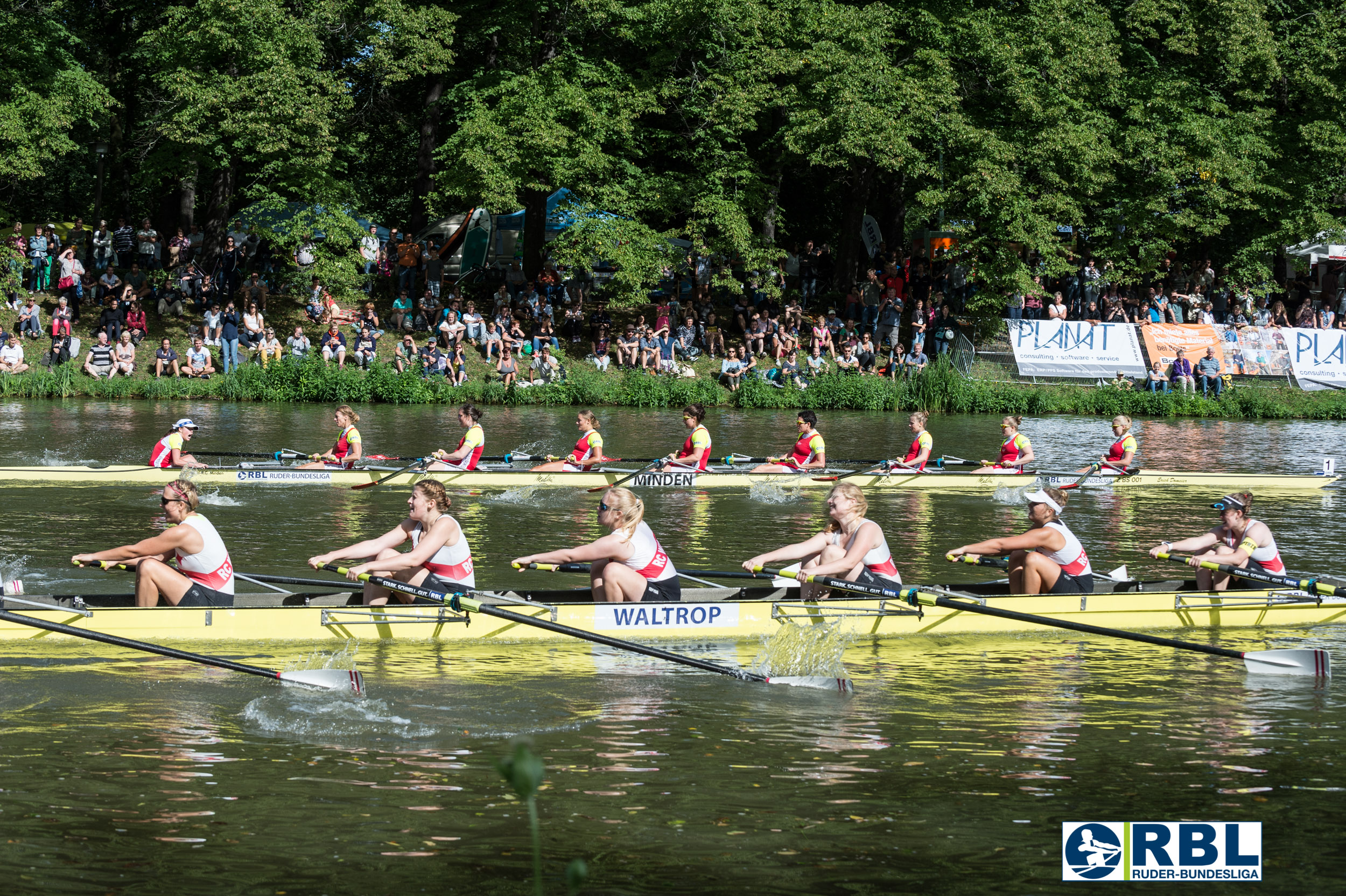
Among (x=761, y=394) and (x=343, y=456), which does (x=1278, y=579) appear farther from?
(x=761, y=394)

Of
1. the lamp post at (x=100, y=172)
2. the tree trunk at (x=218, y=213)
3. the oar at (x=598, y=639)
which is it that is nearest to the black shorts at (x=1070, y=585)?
the oar at (x=598, y=639)

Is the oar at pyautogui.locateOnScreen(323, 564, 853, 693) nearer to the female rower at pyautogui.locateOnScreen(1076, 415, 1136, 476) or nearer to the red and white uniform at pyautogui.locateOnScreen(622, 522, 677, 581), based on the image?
Answer: the red and white uniform at pyautogui.locateOnScreen(622, 522, 677, 581)

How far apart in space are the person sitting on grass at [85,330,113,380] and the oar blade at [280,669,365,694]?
976 inches

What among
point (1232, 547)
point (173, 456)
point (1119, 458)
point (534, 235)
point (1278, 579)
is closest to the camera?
point (1278, 579)

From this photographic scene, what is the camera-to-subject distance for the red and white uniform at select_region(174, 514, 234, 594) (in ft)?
36.8

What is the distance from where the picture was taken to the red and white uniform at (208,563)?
36.8ft

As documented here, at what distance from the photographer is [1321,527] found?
1922 cm

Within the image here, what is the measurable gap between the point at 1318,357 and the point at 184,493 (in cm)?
3433

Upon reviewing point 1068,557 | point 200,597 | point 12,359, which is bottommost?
point 200,597

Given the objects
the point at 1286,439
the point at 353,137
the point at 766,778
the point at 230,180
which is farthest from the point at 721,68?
the point at 766,778

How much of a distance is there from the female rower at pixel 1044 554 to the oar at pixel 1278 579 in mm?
984

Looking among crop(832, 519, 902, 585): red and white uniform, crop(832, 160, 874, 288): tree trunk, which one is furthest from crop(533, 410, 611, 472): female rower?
crop(832, 160, 874, 288): tree trunk

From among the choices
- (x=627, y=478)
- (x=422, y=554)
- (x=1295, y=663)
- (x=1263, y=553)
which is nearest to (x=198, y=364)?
(x=627, y=478)

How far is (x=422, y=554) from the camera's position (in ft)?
37.4
